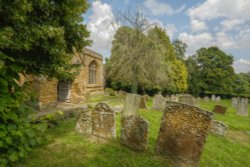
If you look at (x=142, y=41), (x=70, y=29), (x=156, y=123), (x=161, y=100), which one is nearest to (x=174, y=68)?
(x=142, y=41)

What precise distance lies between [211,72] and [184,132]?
46045 mm

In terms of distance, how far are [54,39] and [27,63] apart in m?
1.04

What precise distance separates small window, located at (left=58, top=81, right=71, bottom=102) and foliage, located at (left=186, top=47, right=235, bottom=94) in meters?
34.4

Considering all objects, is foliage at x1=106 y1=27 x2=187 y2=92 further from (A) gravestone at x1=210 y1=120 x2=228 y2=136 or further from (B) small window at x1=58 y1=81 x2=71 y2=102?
(A) gravestone at x1=210 y1=120 x2=228 y2=136

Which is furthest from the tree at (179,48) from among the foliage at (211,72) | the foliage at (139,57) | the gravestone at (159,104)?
the gravestone at (159,104)

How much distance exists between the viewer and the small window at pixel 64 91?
615 inches

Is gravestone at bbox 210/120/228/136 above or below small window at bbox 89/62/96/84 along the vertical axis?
below

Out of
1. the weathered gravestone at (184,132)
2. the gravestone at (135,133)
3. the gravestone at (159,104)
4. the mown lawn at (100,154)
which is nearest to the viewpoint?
the mown lawn at (100,154)

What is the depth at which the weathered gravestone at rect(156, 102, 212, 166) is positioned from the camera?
5.76 metres

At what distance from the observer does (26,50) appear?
6129 mm

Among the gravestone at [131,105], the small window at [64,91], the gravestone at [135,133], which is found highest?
the small window at [64,91]

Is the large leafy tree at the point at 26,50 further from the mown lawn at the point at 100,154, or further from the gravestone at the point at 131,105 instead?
the gravestone at the point at 131,105

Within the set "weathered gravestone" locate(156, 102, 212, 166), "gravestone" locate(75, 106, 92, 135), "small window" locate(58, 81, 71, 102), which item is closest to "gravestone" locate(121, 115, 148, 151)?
"weathered gravestone" locate(156, 102, 212, 166)

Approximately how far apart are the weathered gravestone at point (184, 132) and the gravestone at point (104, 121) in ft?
5.54
